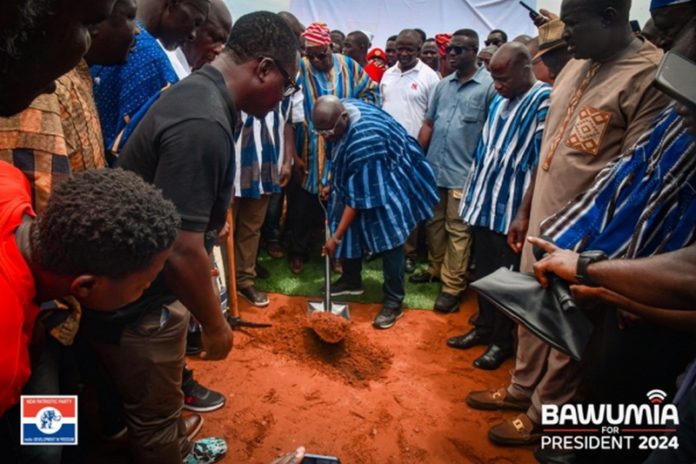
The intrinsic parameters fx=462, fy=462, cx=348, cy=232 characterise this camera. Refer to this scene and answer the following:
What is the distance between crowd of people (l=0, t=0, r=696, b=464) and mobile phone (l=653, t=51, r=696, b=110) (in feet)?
0.22

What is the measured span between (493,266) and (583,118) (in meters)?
1.59

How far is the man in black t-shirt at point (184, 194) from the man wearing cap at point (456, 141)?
2.69 meters

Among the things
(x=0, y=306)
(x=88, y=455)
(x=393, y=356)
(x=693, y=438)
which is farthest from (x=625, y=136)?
(x=88, y=455)

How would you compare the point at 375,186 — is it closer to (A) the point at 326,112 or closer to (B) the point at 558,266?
(A) the point at 326,112

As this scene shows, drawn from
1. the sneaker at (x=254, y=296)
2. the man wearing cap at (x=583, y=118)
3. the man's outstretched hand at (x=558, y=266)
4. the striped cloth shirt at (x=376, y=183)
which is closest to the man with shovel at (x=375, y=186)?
the striped cloth shirt at (x=376, y=183)

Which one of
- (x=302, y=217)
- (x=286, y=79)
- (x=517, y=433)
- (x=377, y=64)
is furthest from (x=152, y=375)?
(x=377, y=64)

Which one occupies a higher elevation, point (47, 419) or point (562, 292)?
point (562, 292)

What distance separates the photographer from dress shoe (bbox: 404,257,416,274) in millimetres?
5056

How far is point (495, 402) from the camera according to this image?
9.48ft

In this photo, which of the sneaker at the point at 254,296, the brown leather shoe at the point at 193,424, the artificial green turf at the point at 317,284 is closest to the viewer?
the brown leather shoe at the point at 193,424

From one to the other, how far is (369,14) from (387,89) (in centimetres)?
566

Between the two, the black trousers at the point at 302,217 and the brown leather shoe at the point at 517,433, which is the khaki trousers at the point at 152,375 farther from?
the black trousers at the point at 302,217

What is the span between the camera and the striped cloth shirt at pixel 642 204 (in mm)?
1591

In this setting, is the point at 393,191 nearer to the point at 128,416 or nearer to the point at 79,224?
the point at 128,416
